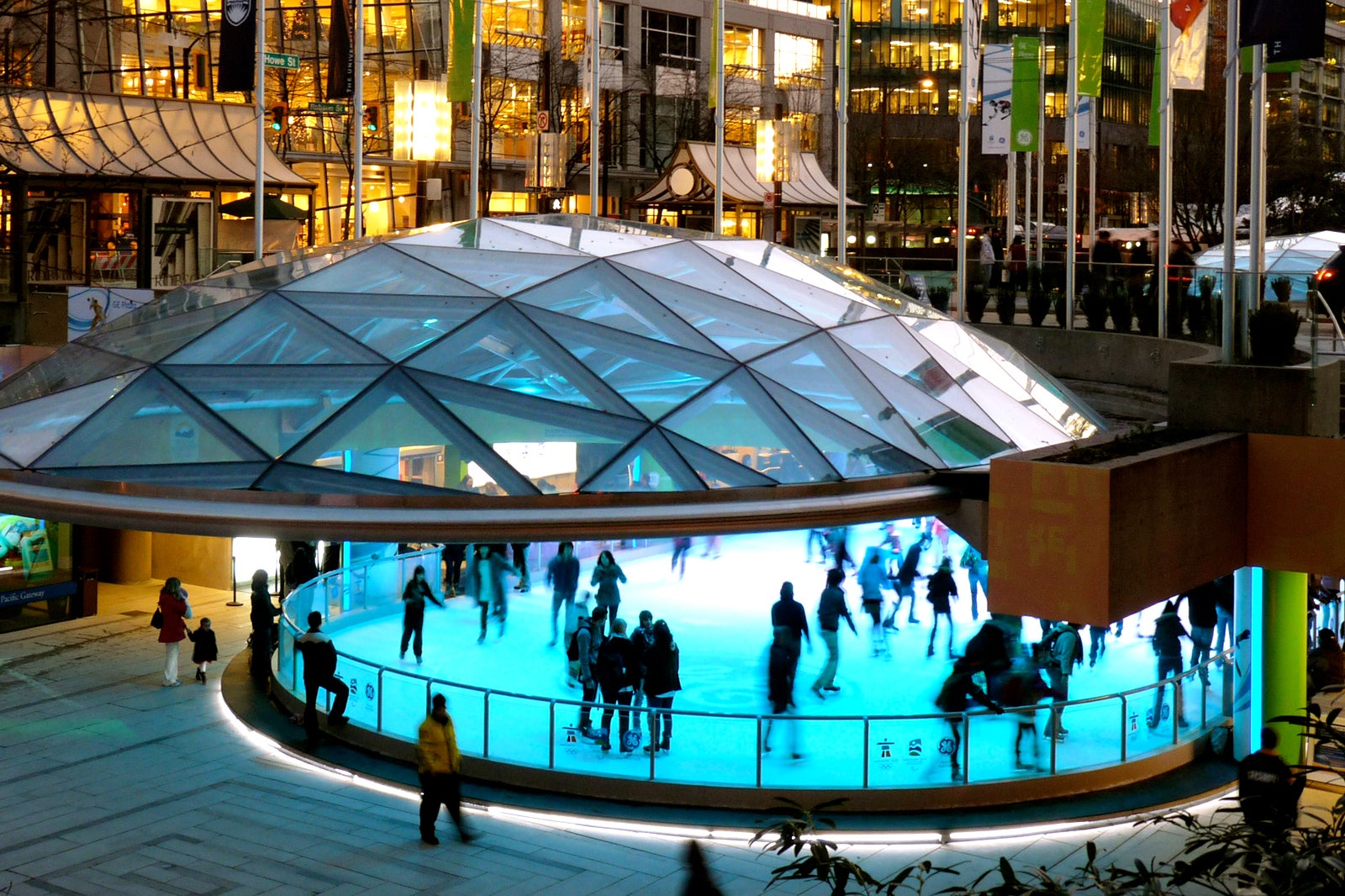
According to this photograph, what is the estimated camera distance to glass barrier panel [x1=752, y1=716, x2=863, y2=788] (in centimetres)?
1491

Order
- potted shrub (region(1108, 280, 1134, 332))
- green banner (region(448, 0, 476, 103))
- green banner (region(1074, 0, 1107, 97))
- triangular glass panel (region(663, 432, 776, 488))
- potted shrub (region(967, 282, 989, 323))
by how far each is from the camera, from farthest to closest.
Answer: potted shrub (region(967, 282, 989, 323)) < green banner (region(448, 0, 476, 103)) < green banner (region(1074, 0, 1107, 97)) < potted shrub (region(1108, 280, 1134, 332)) < triangular glass panel (region(663, 432, 776, 488))

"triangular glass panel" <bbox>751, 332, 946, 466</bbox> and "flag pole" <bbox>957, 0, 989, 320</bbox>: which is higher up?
"flag pole" <bbox>957, 0, 989, 320</bbox>

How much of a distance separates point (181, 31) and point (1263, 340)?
39.5 metres

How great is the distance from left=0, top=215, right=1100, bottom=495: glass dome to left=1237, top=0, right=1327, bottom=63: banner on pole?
4.80m

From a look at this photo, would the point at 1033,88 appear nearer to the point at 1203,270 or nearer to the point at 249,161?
the point at 1203,270

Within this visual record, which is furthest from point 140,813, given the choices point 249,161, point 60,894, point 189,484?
point 249,161

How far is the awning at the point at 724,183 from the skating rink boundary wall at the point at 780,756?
127 feet

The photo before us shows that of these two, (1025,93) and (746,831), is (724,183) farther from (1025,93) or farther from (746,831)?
(746,831)

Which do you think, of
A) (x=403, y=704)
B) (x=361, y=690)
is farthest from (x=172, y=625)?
(x=403, y=704)

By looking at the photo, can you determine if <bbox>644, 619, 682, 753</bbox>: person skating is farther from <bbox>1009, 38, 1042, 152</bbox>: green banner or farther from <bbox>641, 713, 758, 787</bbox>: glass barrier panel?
<bbox>1009, 38, 1042, 152</bbox>: green banner

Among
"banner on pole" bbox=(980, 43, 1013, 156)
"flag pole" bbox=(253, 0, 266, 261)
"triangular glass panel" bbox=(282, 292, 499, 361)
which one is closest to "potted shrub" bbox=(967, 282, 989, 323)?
"banner on pole" bbox=(980, 43, 1013, 156)

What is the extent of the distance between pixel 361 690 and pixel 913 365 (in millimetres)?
7430

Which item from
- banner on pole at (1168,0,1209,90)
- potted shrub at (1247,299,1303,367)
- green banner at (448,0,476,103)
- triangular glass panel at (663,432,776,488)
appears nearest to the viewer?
triangular glass panel at (663,432,776,488)

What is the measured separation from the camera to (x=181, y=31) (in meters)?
46.4
